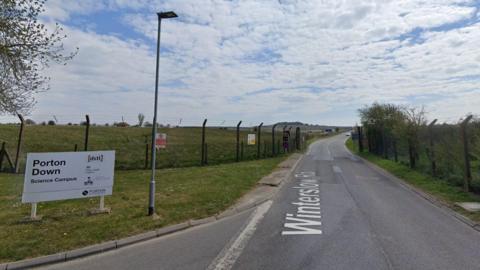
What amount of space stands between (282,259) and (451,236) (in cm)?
361

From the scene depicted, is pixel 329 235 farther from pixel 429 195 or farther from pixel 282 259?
pixel 429 195

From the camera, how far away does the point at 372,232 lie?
5957mm

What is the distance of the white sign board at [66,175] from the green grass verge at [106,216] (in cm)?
50

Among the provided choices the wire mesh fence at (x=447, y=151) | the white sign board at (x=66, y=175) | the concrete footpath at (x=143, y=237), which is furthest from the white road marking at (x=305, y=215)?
the wire mesh fence at (x=447, y=151)

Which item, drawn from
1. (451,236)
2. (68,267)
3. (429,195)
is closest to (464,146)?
(429,195)

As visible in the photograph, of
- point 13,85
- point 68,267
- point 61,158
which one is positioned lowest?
point 68,267

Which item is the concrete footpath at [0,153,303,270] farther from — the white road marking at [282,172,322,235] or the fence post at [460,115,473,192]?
the fence post at [460,115,473,192]

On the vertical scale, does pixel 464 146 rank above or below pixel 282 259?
above

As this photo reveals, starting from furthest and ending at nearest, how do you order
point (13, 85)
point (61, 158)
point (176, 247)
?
point (13, 85)
point (61, 158)
point (176, 247)

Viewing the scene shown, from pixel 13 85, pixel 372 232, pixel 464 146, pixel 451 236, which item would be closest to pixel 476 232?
pixel 451 236

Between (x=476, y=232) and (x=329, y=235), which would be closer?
(x=329, y=235)

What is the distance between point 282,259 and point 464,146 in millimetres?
8940

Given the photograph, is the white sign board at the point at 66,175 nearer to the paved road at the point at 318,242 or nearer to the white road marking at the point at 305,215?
the paved road at the point at 318,242

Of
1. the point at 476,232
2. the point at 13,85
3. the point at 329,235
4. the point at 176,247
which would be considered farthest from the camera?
the point at 13,85
